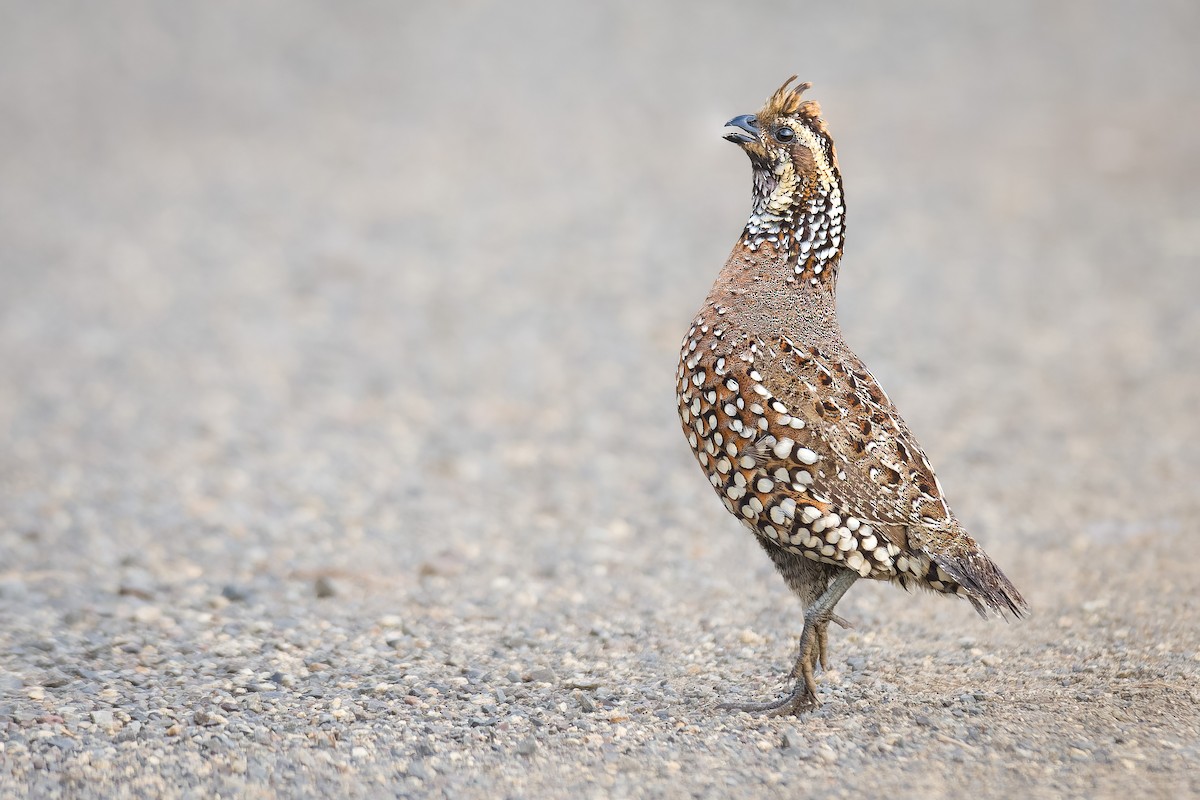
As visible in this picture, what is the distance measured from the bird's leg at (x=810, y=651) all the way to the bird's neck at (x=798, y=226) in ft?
4.22

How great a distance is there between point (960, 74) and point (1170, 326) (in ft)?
33.9

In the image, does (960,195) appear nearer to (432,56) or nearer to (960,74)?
(960,74)

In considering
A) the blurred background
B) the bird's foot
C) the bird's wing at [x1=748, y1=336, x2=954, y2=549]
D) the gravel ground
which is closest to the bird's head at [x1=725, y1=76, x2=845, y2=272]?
the bird's wing at [x1=748, y1=336, x2=954, y2=549]

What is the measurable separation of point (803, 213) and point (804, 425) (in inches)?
38.1

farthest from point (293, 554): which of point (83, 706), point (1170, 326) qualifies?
A: point (1170, 326)

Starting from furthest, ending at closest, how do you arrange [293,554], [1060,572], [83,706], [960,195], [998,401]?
1. [960,195]
2. [998,401]
3. [293,554]
4. [1060,572]
5. [83,706]

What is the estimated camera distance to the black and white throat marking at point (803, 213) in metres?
5.29

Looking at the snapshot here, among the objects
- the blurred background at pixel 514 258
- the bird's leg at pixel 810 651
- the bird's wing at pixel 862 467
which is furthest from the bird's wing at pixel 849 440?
the blurred background at pixel 514 258

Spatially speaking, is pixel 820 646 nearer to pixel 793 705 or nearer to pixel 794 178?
pixel 793 705

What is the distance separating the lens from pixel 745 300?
5316mm

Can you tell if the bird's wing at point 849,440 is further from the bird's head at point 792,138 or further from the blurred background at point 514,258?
the blurred background at point 514,258

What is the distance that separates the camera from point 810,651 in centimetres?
511

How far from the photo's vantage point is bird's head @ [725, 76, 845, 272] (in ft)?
17.3

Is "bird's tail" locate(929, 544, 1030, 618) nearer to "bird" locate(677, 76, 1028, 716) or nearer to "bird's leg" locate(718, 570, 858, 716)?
"bird" locate(677, 76, 1028, 716)
